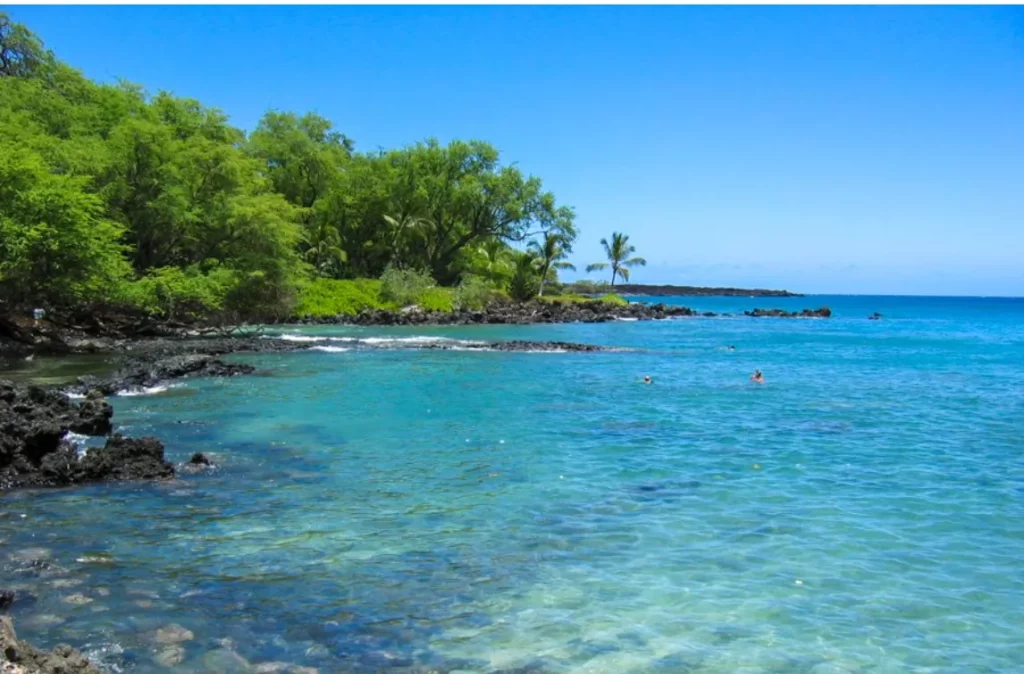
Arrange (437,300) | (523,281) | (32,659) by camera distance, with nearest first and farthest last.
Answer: (32,659) → (437,300) → (523,281)

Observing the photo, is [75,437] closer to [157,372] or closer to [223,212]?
[157,372]

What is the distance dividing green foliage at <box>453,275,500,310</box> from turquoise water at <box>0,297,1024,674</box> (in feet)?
154

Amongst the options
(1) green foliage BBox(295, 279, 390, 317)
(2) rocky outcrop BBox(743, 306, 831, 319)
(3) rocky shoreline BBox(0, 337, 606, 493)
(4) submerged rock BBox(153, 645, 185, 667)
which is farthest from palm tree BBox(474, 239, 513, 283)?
(4) submerged rock BBox(153, 645, 185, 667)

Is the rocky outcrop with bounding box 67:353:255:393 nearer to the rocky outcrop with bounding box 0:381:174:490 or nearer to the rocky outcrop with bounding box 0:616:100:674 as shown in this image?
the rocky outcrop with bounding box 0:381:174:490

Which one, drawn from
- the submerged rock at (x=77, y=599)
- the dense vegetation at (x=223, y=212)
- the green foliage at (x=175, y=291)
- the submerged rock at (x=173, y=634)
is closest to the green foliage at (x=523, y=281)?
the dense vegetation at (x=223, y=212)

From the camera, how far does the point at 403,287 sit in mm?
64562

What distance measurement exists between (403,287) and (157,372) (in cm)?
4046

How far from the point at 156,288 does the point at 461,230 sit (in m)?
44.4

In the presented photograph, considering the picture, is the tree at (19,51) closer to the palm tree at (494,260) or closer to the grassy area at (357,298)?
the grassy area at (357,298)

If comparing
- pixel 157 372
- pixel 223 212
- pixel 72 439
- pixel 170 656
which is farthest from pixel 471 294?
pixel 170 656

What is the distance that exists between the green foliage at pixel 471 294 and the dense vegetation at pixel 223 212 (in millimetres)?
200

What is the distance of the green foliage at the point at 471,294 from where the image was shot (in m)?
67.8

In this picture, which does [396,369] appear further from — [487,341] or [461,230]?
[461,230]

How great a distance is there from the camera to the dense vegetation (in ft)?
89.4
